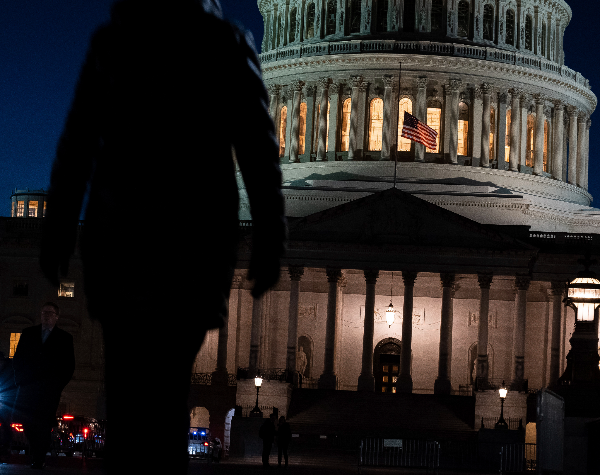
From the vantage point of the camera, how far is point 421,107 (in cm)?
9062

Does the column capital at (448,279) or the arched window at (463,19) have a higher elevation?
the arched window at (463,19)

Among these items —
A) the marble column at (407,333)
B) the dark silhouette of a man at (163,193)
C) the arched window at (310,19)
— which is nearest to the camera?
the dark silhouette of a man at (163,193)

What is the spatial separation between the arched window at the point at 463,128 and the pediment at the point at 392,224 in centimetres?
2253

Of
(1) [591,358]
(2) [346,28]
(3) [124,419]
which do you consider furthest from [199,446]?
(2) [346,28]

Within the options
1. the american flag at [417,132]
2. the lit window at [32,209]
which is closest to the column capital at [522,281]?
the american flag at [417,132]

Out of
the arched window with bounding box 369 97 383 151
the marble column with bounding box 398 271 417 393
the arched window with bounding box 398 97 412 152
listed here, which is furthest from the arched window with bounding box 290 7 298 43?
the marble column with bounding box 398 271 417 393

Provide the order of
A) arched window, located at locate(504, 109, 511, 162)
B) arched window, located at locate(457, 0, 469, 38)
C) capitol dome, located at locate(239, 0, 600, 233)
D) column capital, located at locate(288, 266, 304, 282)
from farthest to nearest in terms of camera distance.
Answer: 1. arched window, located at locate(457, 0, 469, 38)
2. arched window, located at locate(504, 109, 511, 162)
3. capitol dome, located at locate(239, 0, 600, 233)
4. column capital, located at locate(288, 266, 304, 282)

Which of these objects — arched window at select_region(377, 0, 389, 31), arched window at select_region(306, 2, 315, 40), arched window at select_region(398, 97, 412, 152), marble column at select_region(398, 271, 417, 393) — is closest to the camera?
marble column at select_region(398, 271, 417, 393)

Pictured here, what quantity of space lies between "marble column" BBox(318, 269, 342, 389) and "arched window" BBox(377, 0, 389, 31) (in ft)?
99.5

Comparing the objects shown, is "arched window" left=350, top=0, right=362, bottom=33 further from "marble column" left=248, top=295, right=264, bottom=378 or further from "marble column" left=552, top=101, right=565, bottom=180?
"marble column" left=248, top=295, right=264, bottom=378

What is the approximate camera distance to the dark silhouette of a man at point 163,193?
638 centimetres

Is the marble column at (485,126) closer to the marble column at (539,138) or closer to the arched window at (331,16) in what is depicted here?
the marble column at (539,138)

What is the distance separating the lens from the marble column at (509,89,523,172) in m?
91.1

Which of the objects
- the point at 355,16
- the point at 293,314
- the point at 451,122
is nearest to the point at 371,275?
the point at 293,314
